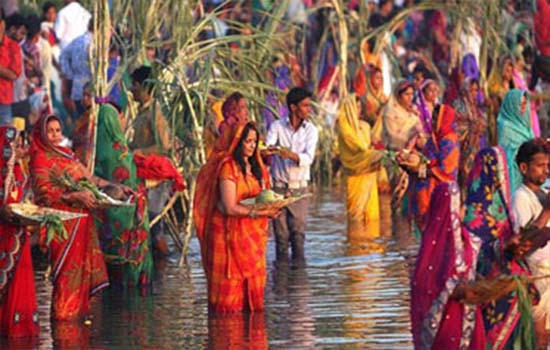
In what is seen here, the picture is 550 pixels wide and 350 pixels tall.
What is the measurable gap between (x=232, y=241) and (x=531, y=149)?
12.7ft

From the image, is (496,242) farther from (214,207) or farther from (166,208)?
(166,208)

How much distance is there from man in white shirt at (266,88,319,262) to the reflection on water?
290 mm

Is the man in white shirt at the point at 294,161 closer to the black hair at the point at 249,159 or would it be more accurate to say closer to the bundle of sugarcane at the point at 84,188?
the black hair at the point at 249,159

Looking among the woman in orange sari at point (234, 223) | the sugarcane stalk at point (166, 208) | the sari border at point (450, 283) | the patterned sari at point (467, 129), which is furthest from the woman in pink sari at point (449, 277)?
the patterned sari at point (467, 129)

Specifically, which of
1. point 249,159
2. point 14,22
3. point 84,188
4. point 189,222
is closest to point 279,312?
point 249,159

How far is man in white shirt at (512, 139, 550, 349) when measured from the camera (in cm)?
1147

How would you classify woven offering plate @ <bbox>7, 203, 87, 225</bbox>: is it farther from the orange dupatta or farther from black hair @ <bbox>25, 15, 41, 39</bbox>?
black hair @ <bbox>25, 15, 41, 39</bbox>

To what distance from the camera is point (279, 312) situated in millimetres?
15297

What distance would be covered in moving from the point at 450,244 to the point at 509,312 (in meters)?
0.50

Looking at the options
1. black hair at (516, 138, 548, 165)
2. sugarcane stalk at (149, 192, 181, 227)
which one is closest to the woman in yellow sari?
sugarcane stalk at (149, 192, 181, 227)

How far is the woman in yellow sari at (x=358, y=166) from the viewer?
875 inches

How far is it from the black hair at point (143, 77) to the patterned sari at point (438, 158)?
2.21m

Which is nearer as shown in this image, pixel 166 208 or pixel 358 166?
pixel 166 208

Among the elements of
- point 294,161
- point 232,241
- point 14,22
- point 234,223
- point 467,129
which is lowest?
point 232,241
